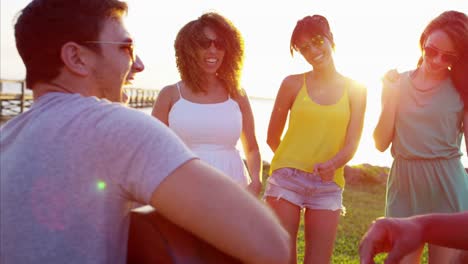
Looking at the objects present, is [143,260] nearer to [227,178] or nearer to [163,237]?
[163,237]

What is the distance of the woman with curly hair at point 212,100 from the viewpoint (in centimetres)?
436

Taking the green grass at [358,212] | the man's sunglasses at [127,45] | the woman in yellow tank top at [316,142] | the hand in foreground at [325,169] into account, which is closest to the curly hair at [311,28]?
the woman in yellow tank top at [316,142]

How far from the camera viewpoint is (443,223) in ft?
4.77

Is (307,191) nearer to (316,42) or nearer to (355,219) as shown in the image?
(316,42)

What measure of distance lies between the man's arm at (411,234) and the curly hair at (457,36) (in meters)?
2.79

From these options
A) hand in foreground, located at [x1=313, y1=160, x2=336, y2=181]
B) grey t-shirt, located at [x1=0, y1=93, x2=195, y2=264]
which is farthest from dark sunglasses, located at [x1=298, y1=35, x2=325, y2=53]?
grey t-shirt, located at [x1=0, y1=93, x2=195, y2=264]

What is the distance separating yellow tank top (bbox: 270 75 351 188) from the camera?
4.35m

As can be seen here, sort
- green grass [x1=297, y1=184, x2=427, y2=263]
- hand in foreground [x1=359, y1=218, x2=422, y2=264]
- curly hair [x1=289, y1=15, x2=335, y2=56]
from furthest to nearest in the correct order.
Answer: green grass [x1=297, y1=184, x2=427, y2=263] → curly hair [x1=289, y1=15, x2=335, y2=56] → hand in foreground [x1=359, y1=218, x2=422, y2=264]

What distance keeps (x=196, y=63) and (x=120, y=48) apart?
2564 millimetres

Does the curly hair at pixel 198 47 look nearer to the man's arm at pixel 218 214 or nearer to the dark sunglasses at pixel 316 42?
the dark sunglasses at pixel 316 42

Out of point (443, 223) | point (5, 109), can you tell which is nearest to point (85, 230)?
point (443, 223)

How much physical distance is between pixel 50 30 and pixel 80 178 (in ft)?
1.80

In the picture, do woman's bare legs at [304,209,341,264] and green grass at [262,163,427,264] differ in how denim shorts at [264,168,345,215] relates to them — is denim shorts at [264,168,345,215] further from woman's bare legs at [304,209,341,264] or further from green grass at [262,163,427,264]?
green grass at [262,163,427,264]

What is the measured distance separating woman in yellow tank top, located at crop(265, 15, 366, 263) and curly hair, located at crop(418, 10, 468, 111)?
2.37 ft
